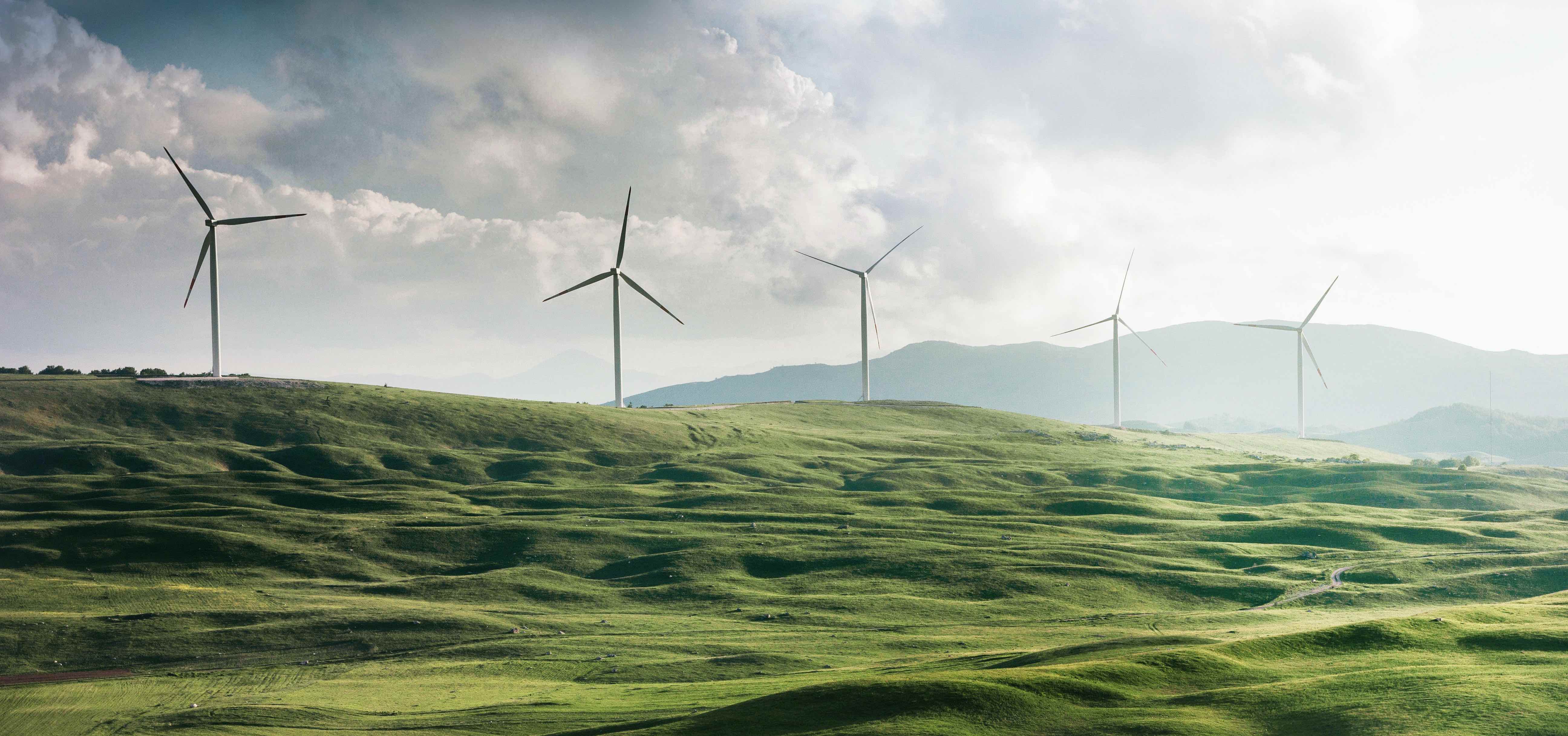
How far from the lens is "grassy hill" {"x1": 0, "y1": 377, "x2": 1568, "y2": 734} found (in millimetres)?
40750

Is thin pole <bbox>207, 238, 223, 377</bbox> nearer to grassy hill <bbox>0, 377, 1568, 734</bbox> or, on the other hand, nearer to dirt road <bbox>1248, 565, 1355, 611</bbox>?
grassy hill <bbox>0, 377, 1568, 734</bbox>

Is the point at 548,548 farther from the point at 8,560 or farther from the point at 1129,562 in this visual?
the point at 1129,562

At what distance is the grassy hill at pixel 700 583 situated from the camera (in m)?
40.8

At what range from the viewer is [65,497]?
429 ft

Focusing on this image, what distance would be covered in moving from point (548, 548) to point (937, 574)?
1703 inches

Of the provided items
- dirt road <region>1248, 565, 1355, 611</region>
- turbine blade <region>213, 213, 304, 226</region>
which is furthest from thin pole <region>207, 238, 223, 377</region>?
dirt road <region>1248, 565, 1355, 611</region>

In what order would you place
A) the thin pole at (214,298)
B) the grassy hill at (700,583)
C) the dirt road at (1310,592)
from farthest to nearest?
the thin pole at (214,298) < the dirt road at (1310,592) < the grassy hill at (700,583)

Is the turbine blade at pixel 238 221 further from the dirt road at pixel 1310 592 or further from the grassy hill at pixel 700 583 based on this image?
the dirt road at pixel 1310 592

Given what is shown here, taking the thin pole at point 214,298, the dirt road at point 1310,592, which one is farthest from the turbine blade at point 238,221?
Answer: the dirt road at point 1310,592

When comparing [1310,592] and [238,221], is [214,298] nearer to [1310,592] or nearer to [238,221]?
[238,221]

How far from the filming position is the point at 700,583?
10588 cm

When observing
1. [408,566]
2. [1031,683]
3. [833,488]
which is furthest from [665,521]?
[1031,683]

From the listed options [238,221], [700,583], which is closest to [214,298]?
[238,221]

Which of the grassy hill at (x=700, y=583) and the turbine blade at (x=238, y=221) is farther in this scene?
the turbine blade at (x=238, y=221)
